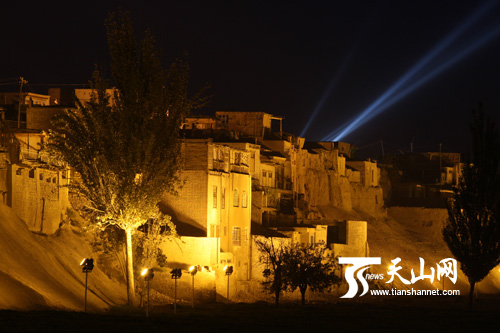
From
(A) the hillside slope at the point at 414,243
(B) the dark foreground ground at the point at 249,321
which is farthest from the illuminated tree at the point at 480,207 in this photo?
(A) the hillside slope at the point at 414,243

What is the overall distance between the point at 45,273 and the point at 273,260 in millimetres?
14772

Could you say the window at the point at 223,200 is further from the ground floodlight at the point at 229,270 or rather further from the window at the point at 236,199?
the ground floodlight at the point at 229,270

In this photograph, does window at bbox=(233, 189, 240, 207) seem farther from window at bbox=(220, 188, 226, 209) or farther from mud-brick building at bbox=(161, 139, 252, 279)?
window at bbox=(220, 188, 226, 209)

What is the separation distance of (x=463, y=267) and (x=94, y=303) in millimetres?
18439

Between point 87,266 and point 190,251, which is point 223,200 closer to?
point 190,251

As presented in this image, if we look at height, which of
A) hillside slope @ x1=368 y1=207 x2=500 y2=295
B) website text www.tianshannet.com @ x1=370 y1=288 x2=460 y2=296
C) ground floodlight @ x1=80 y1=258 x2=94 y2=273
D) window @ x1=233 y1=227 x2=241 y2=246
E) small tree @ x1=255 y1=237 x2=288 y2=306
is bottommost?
website text www.tianshannet.com @ x1=370 y1=288 x2=460 y2=296

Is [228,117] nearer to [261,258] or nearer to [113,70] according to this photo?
[261,258]

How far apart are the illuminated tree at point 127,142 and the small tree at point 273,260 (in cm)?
1007

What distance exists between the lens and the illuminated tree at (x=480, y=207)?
3822 centimetres

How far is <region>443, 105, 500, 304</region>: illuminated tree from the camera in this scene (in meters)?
38.2

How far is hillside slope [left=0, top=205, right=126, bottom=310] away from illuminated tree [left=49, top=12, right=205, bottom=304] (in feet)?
7.86

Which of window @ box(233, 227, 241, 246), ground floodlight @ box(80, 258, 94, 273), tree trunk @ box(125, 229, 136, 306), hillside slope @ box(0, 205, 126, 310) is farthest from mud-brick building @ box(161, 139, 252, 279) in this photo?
ground floodlight @ box(80, 258, 94, 273)

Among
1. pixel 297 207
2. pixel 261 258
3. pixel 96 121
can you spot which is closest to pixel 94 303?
pixel 96 121

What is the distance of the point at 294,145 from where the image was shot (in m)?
70.8
